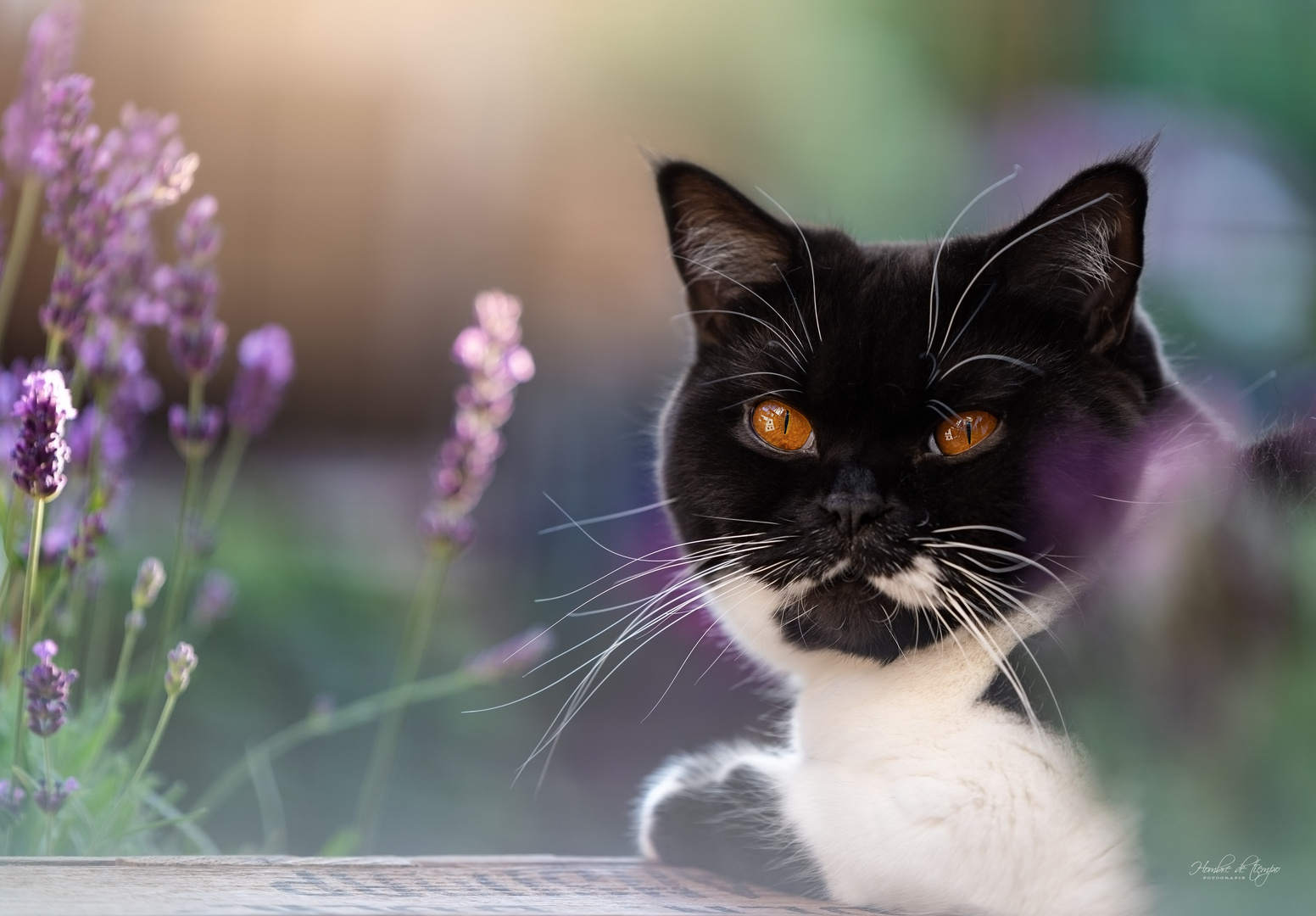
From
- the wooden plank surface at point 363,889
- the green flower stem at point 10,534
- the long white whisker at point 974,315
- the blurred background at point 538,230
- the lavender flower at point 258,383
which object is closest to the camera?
the wooden plank surface at point 363,889

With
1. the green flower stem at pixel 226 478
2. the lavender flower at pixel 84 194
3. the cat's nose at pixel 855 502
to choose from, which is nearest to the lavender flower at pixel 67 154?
the lavender flower at pixel 84 194

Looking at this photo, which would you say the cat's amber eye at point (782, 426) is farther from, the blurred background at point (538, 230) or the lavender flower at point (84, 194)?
the lavender flower at point (84, 194)

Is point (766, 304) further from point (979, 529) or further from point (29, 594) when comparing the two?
point (29, 594)

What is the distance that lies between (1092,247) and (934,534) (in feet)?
0.76

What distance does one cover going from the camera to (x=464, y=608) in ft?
8.25

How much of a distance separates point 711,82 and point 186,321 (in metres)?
2.51

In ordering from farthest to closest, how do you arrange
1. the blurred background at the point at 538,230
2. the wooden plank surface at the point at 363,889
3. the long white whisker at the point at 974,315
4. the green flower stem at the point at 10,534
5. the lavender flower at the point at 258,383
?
the blurred background at the point at 538,230
the lavender flower at the point at 258,383
the long white whisker at the point at 974,315
the green flower stem at the point at 10,534
the wooden plank surface at the point at 363,889

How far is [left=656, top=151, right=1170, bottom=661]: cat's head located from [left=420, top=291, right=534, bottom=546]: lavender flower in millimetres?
168

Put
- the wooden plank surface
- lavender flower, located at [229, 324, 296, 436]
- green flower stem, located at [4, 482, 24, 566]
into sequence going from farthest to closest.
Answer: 1. lavender flower, located at [229, 324, 296, 436]
2. green flower stem, located at [4, 482, 24, 566]
3. the wooden plank surface

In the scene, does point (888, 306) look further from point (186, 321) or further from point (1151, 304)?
point (1151, 304)

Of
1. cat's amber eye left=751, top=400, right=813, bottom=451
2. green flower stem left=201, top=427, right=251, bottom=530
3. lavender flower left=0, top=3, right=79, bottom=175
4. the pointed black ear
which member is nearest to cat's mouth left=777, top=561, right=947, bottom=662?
cat's amber eye left=751, top=400, right=813, bottom=451

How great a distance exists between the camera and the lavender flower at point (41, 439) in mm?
686

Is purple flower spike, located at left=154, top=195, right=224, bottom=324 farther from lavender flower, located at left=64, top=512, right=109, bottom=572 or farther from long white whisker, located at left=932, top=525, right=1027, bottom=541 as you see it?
long white whisker, located at left=932, top=525, right=1027, bottom=541

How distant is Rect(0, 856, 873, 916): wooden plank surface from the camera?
651mm
